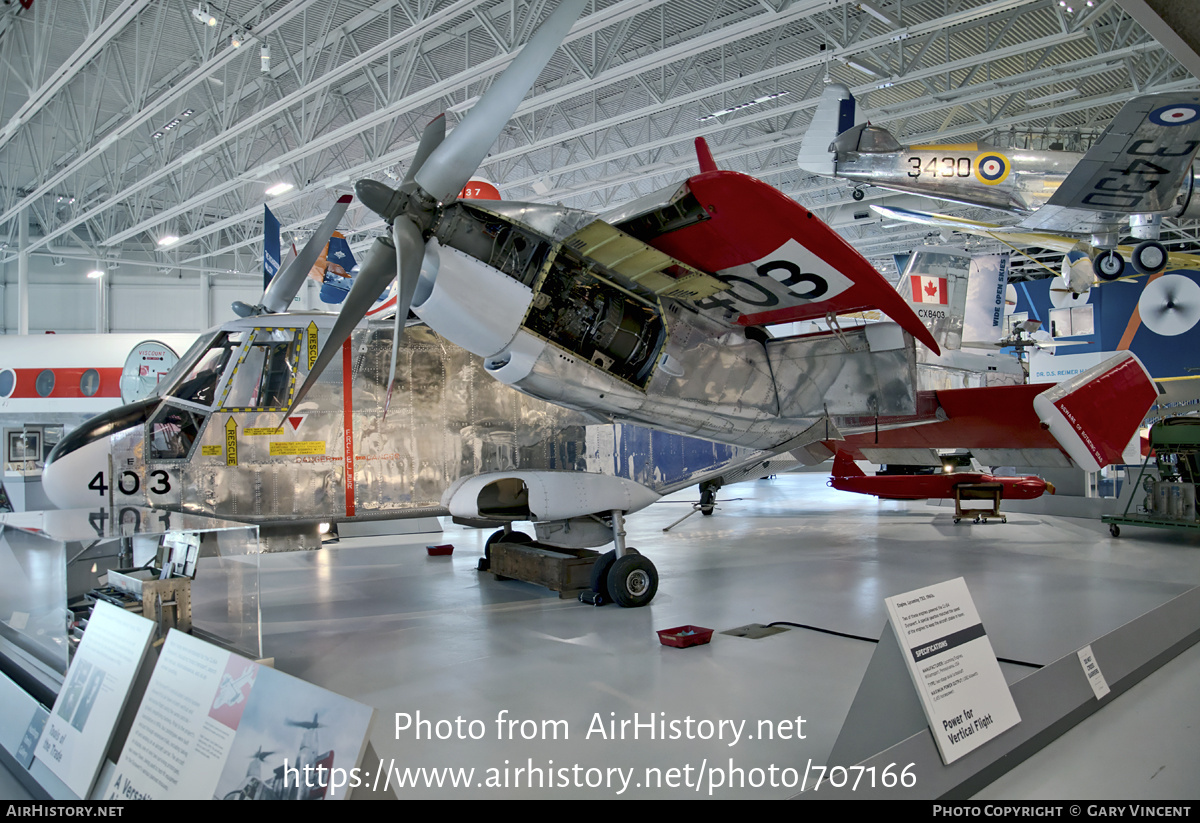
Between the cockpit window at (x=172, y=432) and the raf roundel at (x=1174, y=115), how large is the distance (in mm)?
13814

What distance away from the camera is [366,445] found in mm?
7277

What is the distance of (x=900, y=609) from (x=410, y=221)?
4.05 m

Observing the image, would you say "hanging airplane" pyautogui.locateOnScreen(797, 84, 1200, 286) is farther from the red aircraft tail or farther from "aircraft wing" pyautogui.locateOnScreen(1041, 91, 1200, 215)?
the red aircraft tail

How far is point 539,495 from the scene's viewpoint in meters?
7.25

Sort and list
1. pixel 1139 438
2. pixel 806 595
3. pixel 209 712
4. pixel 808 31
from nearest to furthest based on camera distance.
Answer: pixel 209 712 → pixel 806 595 → pixel 808 31 → pixel 1139 438

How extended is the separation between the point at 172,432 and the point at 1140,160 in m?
15.0

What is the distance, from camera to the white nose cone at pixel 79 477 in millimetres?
6391

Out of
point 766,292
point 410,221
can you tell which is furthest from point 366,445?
point 766,292

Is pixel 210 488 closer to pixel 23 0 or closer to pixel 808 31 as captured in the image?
pixel 23 0

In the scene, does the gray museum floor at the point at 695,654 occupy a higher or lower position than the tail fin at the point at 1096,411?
lower

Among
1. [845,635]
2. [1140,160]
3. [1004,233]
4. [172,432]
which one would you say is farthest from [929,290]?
[172,432]

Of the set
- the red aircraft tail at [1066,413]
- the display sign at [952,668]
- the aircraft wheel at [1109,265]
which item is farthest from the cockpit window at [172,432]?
the aircraft wheel at [1109,265]

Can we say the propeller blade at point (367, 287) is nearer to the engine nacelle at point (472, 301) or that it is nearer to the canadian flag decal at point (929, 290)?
the engine nacelle at point (472, 301)

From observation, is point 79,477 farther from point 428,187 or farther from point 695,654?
point 695,654
